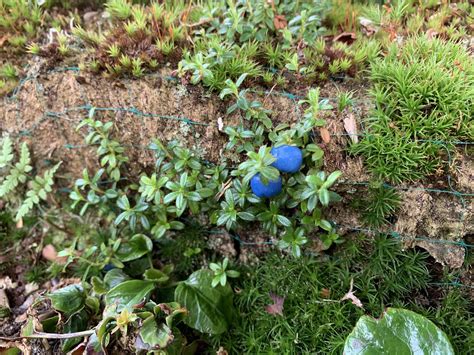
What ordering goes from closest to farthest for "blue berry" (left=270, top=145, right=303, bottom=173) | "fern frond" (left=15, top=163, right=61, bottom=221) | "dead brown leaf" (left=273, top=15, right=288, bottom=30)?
1. "blue berry" (left=270, top=145, right=303, bottom=173)
2. "dead brown leaf" (left=273, top=15, right=288, bottom=30)
3. "fern frond" (left=15, top=163, right=61, bottom=221)

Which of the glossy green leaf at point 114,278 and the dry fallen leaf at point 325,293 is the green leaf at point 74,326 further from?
the dry fallen leaf at point 325,293

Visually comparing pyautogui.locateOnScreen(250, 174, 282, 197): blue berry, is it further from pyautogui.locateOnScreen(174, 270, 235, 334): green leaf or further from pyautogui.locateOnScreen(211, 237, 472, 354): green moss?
pyautogui.locateOnScreen(174, 270, 235, 334): green leaf

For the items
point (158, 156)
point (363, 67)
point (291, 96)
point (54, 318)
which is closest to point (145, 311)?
point (54, 318)

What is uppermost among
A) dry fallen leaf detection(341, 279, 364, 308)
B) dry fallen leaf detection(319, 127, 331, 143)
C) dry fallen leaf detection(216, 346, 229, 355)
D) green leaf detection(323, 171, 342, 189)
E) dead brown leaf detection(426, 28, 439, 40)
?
dead brown leaf detection(426, 28, 439, 40)

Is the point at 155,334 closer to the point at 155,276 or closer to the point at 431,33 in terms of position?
the point at 155,276

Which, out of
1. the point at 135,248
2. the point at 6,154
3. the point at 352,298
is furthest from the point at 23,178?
the point at 352,298

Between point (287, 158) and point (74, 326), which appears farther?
point (74, 326)

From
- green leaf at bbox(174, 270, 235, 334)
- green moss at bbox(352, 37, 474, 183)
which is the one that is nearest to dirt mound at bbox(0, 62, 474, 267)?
green moss at bbox(352, 37, 474, 183)
